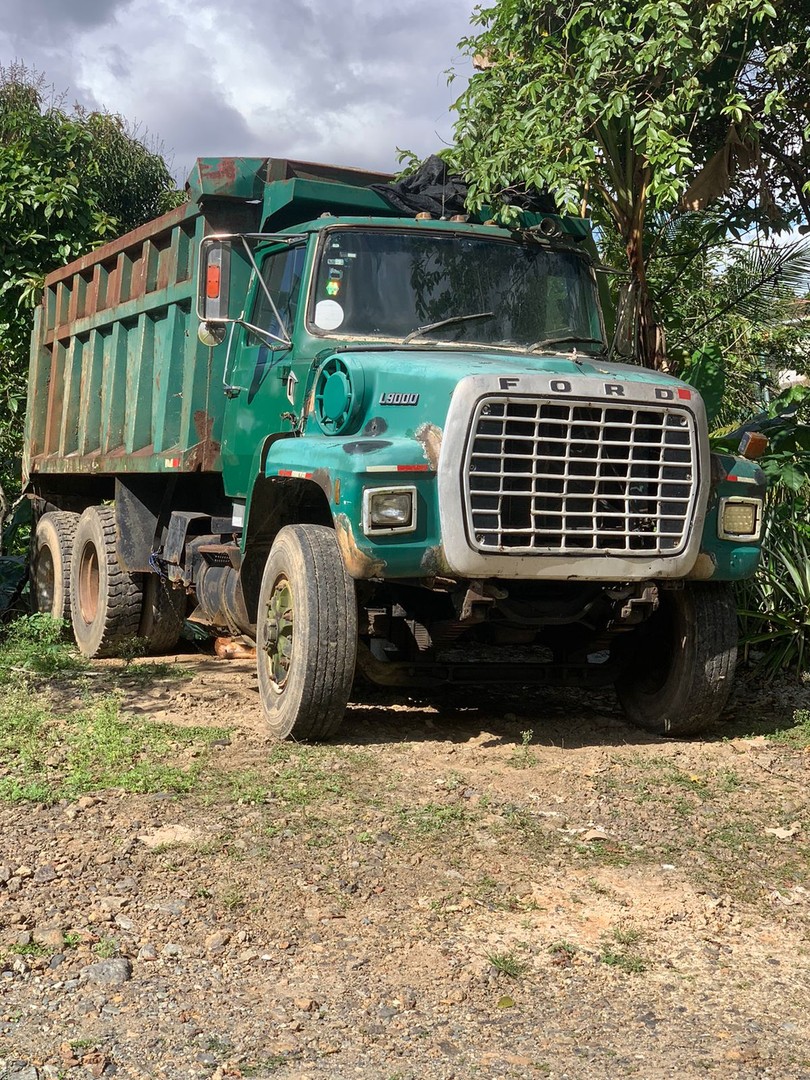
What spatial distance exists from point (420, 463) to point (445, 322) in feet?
4.18

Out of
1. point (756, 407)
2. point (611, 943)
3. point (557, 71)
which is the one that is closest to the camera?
point (611, 943)

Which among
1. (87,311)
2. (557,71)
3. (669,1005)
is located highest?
(557,71)

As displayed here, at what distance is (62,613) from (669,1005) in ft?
25.2

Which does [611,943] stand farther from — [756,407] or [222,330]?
[756,407]

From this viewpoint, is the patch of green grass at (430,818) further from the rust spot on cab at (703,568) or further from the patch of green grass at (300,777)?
the rust spot on cab at (703,568)

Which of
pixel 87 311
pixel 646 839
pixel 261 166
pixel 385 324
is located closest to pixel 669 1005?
pixel 646 839

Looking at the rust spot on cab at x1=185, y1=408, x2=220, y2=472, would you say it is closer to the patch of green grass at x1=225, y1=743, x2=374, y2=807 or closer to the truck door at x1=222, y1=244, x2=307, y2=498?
the truck door at x1=222, y1=244, x2=307, y2=498

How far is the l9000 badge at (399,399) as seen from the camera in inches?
227

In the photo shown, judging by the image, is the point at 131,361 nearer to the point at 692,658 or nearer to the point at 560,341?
the point at 560,341

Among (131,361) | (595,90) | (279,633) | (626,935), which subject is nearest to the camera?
(626,935)

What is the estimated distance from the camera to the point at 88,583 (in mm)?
10164

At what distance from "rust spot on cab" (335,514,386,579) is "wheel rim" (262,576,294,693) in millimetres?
Result: 676

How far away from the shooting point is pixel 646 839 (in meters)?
5.00

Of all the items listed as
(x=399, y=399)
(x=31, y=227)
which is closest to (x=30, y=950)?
(x=399, y=399)
